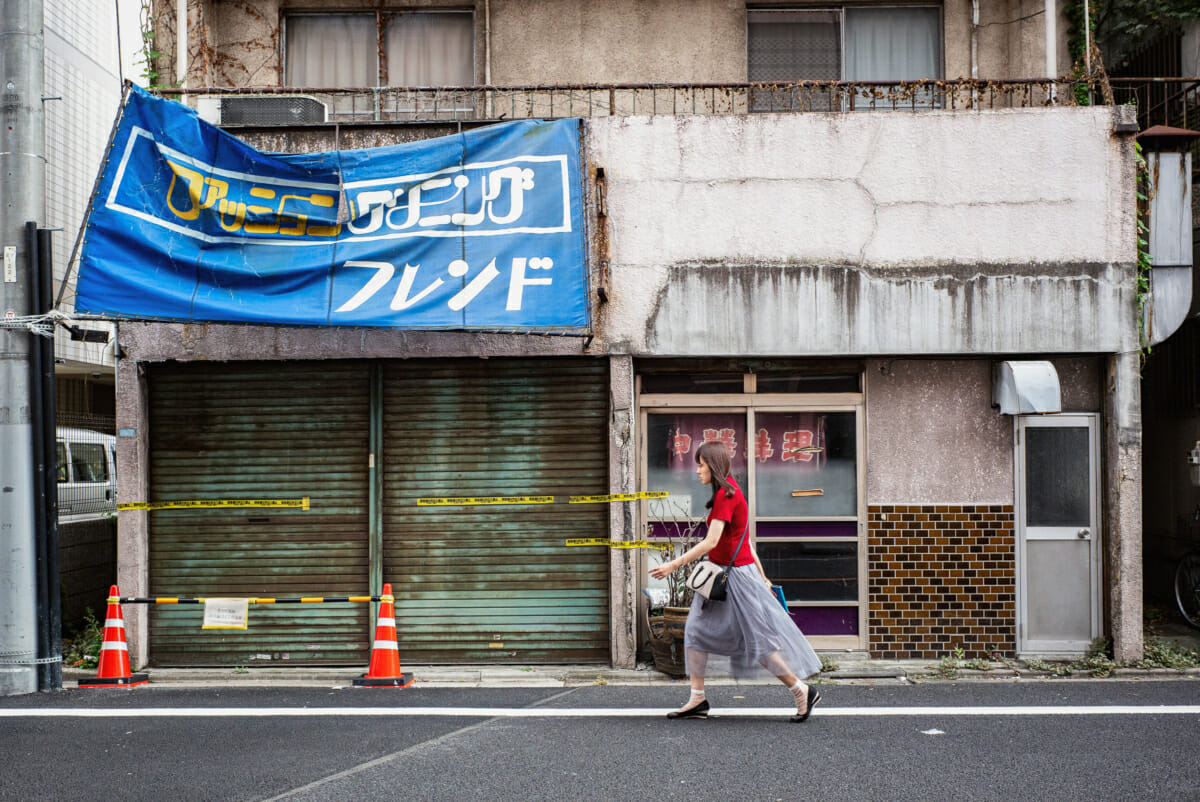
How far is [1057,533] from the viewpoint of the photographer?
10.1m

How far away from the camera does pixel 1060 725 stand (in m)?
7.39

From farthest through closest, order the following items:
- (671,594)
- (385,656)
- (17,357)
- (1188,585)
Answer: (1188,585), (671,594), (385,656), (17,357)

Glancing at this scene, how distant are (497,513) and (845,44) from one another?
6157 millimetres

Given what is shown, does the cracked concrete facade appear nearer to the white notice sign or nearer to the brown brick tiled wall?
the brown brick tiled wall

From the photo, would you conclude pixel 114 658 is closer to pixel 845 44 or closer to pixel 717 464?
pixel 717 464

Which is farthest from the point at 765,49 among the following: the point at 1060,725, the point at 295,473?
the point at 1060,725

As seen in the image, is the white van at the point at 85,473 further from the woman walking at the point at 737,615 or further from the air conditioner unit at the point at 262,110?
the woman walking at the point at 737,615

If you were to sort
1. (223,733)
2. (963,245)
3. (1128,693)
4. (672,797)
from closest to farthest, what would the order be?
1. (672,797)
2. (223,733)
3. (1128,693)
4. (963,245)

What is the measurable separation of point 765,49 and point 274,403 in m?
6.31

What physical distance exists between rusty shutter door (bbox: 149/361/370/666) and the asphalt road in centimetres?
114

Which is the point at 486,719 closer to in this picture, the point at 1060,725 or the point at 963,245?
the point at 1060,725

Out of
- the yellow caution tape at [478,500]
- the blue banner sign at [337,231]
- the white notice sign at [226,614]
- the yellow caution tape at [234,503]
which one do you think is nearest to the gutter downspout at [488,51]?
the blue banner sign at [337,231]

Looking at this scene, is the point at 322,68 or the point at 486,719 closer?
the point at 486,719

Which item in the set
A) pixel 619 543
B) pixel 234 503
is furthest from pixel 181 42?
pixel 619 543
